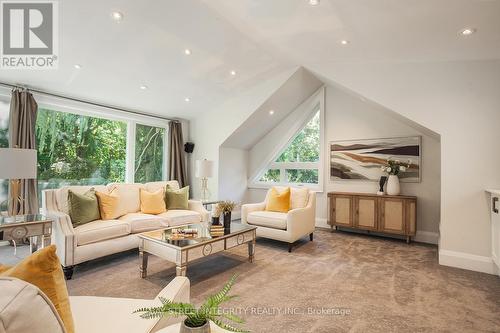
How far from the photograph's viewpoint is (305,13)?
2.91 metres

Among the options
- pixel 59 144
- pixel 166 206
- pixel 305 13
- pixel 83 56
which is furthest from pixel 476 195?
pixel 59 144

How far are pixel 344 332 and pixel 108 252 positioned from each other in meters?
2.62

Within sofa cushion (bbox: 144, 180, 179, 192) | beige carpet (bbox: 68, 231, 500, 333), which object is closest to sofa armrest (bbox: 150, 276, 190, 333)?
beige carpet (bbox: 68, 231, 500, 333)

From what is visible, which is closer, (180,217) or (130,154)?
(180,217)

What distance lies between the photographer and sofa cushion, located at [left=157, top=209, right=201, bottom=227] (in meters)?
3.84

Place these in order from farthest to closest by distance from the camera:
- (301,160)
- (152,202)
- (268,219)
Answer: (301,160) → (268,219) → (152,202)

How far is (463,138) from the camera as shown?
3.33 metres

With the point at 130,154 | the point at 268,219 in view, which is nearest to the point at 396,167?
the point at 268,219

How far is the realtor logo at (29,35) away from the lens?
8.81 ft

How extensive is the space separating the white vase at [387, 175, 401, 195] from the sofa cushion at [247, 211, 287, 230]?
6.22 feet

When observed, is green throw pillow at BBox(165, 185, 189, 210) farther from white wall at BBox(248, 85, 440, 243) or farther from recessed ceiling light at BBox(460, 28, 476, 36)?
recessed ceiling light at BBox(460, 28, 476, 36)

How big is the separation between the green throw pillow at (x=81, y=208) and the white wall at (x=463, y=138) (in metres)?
4.32

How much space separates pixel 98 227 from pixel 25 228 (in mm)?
649

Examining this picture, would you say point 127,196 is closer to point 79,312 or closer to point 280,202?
point 280,202
